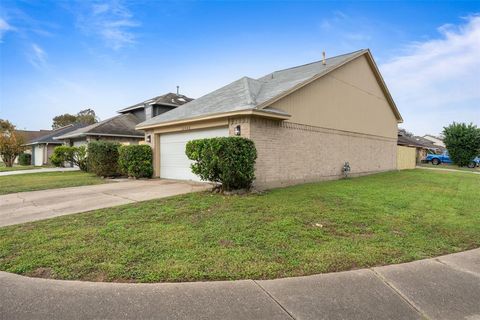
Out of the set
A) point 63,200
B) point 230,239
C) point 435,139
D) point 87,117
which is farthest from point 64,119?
point 435,139

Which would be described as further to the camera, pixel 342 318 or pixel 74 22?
pixel 74 22

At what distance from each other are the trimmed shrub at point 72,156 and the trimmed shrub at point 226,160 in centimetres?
1220

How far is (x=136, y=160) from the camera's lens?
510 inches

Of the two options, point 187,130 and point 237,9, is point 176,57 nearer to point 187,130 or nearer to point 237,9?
point 237,9

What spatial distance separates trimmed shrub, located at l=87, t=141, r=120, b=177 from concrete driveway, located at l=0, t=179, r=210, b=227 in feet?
12.2

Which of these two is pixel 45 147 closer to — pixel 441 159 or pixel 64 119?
pixel 64 119

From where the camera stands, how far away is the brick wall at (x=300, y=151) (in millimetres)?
9656

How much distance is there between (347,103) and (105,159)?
1238 centimetres

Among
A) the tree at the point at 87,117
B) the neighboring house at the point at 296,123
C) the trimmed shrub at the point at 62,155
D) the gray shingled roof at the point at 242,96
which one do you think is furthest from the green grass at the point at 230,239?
the tree at the point at 87,117

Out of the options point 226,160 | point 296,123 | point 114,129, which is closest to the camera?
point 226,160

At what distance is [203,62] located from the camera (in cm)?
1628

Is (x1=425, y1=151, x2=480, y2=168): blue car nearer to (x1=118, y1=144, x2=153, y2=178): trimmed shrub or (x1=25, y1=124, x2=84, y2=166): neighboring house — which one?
(x1=118, y1=144, x2=153, y2=178): trimmed shrub

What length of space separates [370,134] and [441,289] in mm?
14408

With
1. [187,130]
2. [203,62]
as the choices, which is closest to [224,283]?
[187,130]
